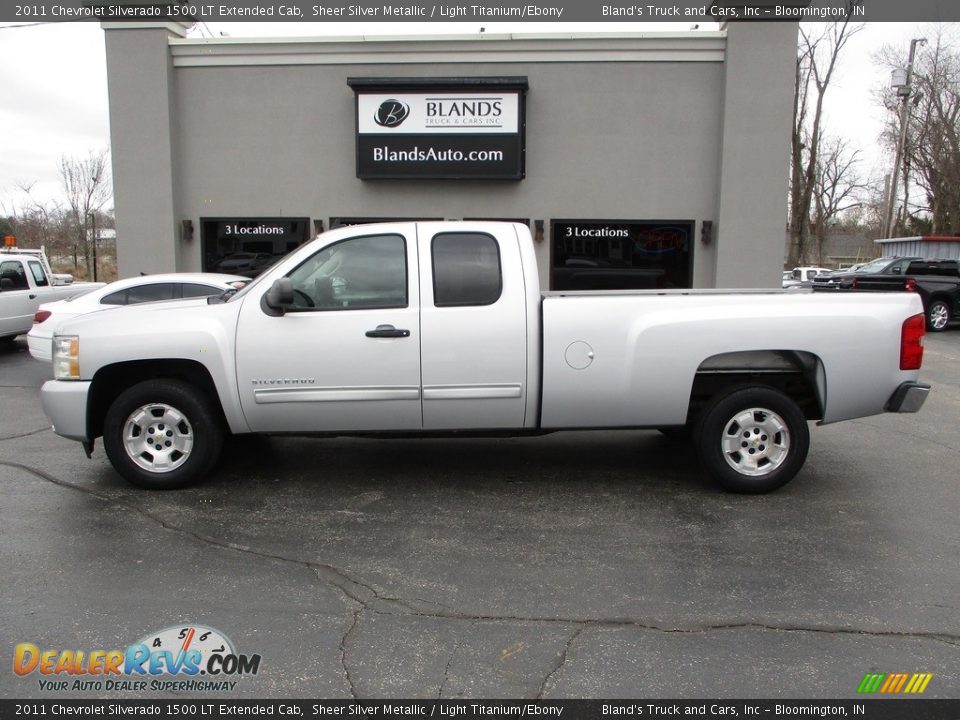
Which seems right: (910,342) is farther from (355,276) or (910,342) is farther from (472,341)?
(355,276)

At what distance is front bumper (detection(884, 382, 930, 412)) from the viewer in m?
5.63

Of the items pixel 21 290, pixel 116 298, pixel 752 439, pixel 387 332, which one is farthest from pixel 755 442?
pixel 21 290

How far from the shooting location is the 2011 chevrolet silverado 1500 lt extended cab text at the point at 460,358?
18.2 feet

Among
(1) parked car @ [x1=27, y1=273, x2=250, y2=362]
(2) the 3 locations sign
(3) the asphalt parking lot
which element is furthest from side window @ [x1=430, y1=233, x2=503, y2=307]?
(2) the 3 locations sign

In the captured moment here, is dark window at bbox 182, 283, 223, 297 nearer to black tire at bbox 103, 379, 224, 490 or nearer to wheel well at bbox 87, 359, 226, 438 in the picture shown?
wheel well at bbox 87, 359, 226, 438

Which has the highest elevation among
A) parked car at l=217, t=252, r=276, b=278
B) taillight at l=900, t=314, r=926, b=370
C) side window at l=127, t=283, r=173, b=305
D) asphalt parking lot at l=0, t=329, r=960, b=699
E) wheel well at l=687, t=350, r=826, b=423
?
parked car at l=217, t=252, r=276, b=278

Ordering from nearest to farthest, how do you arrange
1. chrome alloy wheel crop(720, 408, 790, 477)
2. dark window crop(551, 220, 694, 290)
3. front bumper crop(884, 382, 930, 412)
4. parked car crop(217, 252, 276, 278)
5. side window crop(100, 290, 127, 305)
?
front bumper crop(884, 382, 930, 412) → chrome alloy wheel crop(720, 408, 790, 477) → side window crop(100, 290, 127, 305) → dark window crop(551, 220, 694, 290) → parked car crop(217, 252, 276, 278)

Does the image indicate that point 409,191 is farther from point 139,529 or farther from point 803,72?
point 803,72

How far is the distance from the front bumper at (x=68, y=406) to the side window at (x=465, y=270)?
8.75 feet

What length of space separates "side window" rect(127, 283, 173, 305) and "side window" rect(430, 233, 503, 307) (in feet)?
18.6

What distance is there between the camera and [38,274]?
14.3m

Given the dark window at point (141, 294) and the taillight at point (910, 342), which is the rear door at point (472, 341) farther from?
the dark window at point (141, 294)

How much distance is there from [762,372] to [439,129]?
911 centimetres

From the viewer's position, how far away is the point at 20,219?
35.0 metres
